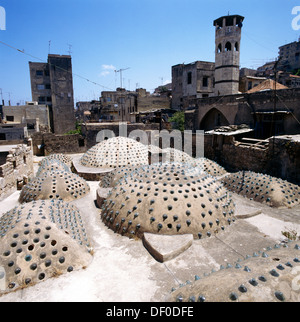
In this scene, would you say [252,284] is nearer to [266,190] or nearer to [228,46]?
[266,190]

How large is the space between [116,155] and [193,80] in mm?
24032

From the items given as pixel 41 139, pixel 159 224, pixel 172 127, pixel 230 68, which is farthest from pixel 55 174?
pixel 230 68

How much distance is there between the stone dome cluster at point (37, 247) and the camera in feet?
14.4

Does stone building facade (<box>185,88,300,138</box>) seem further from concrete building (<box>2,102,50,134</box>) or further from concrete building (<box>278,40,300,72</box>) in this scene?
concrete building (<box>278,40,300,72</box>)

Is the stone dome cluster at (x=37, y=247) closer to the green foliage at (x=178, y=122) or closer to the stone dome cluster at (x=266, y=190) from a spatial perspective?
the stone dome cluster at (x=266, y=190)

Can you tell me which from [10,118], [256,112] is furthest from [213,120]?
[10,118]

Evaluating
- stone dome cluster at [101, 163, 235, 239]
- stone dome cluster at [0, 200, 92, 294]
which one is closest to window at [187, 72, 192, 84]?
stone dome cluster at [101, 163, 235, 239]

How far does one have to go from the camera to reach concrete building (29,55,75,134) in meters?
35.9

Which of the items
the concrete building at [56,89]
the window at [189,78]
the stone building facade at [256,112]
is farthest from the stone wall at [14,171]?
the window at [189,78]

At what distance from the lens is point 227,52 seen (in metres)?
24.0

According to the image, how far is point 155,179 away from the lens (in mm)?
6770

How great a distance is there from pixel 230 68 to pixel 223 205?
21479 millimetres

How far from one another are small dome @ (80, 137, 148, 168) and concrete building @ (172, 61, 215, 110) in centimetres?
2055

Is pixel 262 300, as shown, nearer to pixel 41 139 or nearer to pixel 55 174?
pixel 55 174
